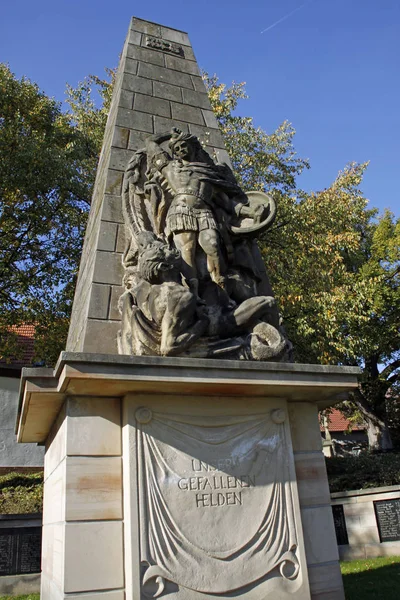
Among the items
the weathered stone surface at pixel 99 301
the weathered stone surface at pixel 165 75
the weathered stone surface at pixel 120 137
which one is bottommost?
the weathered stone surface at pixel 99 301

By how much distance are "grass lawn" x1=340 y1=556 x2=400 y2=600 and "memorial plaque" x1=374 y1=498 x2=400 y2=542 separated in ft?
1.47

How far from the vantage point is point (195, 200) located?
18.2ft

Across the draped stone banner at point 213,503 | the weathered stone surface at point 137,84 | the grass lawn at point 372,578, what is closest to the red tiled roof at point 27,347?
the weathered stone surface at point 137,84

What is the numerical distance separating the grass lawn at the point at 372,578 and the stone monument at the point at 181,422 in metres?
2.64

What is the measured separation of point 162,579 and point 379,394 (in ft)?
66.4

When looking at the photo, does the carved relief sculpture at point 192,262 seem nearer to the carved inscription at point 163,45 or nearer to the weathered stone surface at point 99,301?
the weathered stone surface at point 99,301

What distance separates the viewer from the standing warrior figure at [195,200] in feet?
17.5

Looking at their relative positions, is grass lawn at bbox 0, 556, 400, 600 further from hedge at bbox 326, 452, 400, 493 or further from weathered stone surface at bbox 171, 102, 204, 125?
weathered stone surface at bbox 171, 102, 204, 125

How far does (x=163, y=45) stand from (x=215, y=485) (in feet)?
20.8

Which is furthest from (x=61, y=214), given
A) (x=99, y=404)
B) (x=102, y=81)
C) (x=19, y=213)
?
(x=99, y=404)

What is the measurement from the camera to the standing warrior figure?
5340mm

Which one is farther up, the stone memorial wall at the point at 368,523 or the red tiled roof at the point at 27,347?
the red tiled roof at the point at 27,347

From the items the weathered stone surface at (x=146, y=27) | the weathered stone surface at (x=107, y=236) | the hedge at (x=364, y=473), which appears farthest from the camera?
the hedge at (x=364, y=473)

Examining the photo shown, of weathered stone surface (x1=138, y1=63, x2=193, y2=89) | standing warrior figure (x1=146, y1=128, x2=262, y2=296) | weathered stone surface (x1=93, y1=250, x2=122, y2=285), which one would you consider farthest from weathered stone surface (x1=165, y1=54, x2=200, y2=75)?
weathered stone surface (x1=93, y1=250, x2=122, y2=285)
